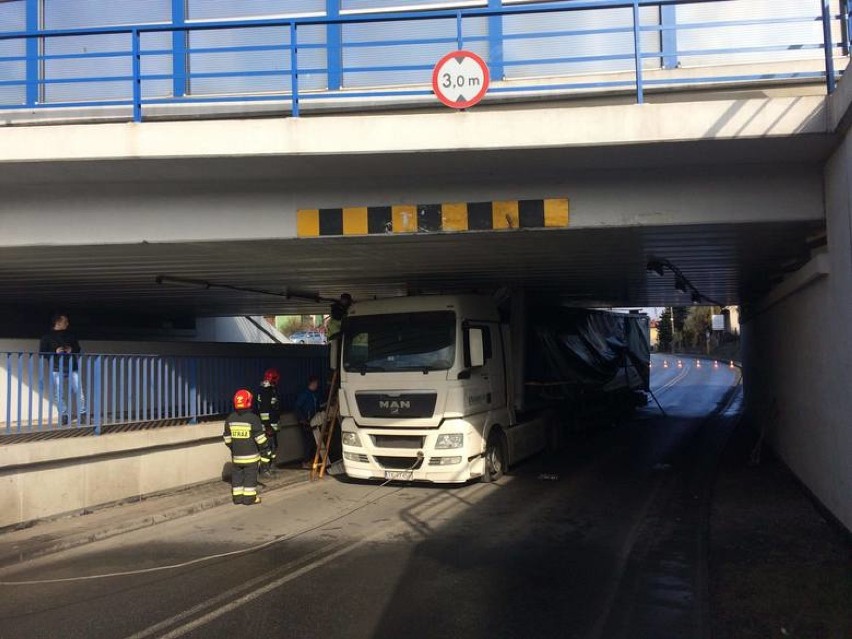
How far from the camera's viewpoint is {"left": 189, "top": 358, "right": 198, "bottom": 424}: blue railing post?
35.9ft

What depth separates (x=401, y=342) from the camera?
10.5 meters

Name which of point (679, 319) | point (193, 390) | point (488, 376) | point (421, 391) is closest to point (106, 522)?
point (193, 390)

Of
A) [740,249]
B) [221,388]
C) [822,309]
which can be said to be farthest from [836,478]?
[221,388]

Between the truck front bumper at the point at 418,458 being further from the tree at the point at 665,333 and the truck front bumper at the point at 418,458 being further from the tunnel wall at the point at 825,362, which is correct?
the tree at the point at 665,333

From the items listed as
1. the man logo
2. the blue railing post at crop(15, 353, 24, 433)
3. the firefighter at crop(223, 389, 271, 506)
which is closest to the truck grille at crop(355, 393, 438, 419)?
the man logo

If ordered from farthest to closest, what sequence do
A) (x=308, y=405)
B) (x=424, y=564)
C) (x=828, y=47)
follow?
(x=308, y=405)
(x=828, y=47)
(x=424, y=564)

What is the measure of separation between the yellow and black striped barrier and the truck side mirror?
107 inches

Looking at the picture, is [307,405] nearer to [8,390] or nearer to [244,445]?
[244,445]

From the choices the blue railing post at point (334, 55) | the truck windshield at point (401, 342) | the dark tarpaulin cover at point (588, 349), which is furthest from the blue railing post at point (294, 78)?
the dark tarpaulin cover at point (588, 349)

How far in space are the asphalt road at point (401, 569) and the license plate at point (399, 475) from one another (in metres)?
0.29

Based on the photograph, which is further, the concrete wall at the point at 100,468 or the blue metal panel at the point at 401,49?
the blue metal panel at the point at 401,49

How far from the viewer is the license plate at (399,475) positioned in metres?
9.98

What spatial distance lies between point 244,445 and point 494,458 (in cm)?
402

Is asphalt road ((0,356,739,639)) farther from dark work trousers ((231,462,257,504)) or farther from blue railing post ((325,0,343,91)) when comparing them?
blue railing post ((325,0,343,91))
